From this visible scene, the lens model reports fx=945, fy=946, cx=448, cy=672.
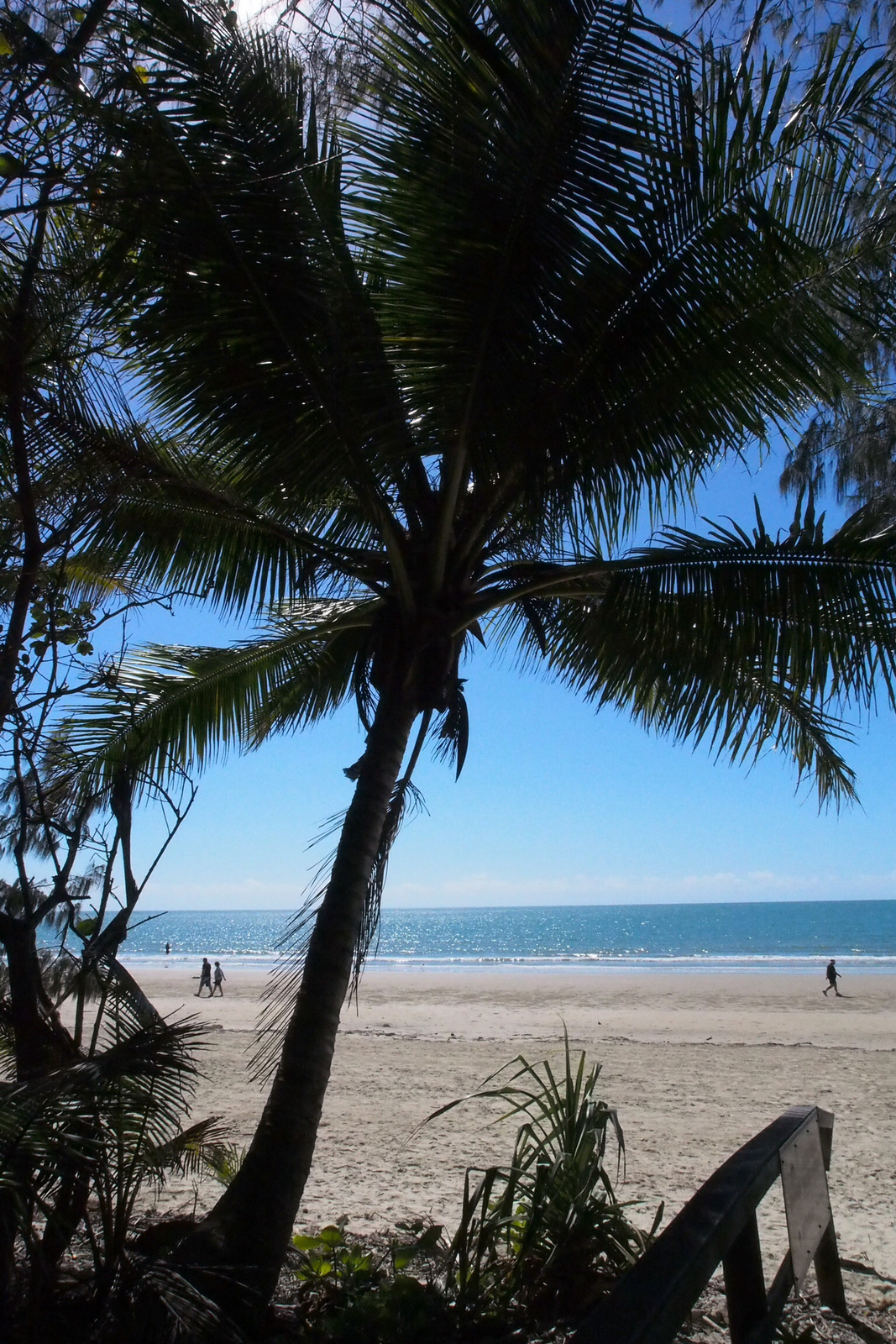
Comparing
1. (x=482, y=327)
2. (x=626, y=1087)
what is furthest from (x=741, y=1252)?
(x=626, y=1087)

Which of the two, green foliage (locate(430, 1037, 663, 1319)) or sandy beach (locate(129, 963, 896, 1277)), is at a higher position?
green foliage (locate(430, 1037, 663, 1319))

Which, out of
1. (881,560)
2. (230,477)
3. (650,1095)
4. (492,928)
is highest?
(230,477)

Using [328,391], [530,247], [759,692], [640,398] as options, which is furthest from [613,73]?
[759,692]

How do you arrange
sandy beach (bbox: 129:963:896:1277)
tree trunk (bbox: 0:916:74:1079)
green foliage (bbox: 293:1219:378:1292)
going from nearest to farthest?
1. tree trunk (bbox: 0:916:74:1079)
2. green foliage (bbox: 293:1219:378:1292)
3. sandy beach (bbox: 129:963:896:1277)

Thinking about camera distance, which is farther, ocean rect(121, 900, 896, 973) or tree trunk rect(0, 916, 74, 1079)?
ocean rect(121, 900, 896, 973)

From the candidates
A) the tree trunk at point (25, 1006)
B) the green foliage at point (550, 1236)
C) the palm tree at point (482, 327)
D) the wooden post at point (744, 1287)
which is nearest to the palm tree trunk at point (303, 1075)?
the palm tree at point (482, 327)

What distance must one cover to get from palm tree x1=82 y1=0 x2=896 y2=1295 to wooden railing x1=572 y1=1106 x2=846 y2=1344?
169 centimetres

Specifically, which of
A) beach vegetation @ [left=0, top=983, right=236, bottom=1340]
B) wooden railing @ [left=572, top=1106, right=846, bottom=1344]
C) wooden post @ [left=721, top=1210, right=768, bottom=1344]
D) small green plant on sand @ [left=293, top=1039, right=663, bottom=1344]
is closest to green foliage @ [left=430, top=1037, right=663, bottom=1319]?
small green plant on sand @ [left=293, top=1039, right=663, bottom=1344]

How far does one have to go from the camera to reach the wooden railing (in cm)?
137

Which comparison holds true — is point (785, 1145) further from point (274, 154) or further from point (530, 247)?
point (274, 154)

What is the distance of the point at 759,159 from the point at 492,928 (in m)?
96.7

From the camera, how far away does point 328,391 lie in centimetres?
373

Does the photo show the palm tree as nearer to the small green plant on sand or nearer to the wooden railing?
the small green plant on sand

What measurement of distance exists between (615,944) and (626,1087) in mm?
55676
